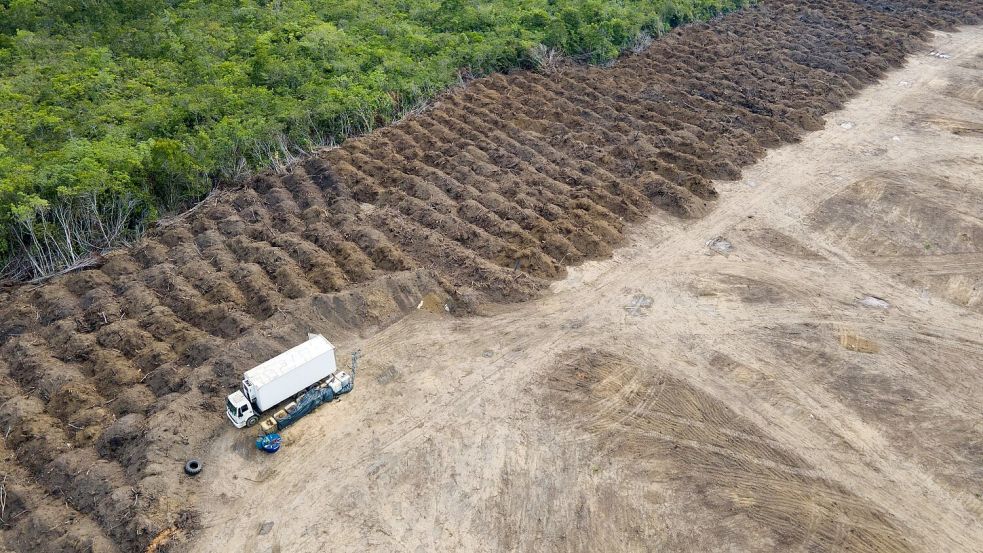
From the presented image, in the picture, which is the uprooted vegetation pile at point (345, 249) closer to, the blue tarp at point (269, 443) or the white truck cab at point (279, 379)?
the white truck cab at point (279, 379)

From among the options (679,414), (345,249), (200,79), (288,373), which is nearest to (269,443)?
(288,373)

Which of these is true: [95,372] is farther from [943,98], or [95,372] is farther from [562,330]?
[943,98]

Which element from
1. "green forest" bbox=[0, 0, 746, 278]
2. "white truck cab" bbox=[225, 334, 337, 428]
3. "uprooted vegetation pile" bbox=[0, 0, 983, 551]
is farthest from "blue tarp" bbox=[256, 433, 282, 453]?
"green forest" bbox=[0, 0, 746, 278]

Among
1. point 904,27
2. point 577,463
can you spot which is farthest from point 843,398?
point 904,27

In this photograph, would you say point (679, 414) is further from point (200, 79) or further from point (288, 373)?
point (200, 79)

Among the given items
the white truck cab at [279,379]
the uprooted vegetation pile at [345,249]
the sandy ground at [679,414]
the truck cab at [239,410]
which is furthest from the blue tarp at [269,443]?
the uprooted vegetation pile at [345,249]

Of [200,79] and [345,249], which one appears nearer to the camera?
[345,249]
